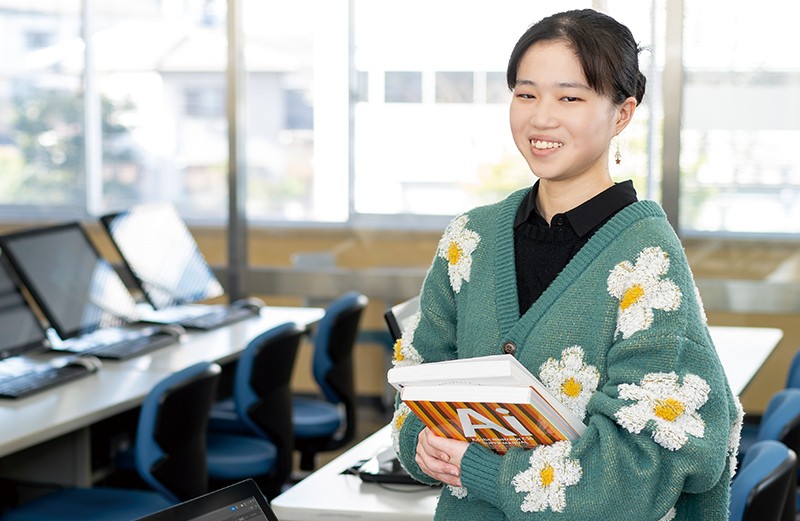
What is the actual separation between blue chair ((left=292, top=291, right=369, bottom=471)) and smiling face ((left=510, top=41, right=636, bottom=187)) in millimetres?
2788

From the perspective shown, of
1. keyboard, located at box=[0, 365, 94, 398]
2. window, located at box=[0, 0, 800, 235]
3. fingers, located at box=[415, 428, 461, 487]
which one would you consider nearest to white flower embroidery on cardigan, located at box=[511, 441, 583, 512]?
fingers, located at box=[415, 428, 461, 487]

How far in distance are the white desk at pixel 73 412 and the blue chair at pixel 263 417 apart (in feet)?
0.83

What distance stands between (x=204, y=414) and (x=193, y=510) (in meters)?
1.82

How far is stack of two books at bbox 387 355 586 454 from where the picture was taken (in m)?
1.36

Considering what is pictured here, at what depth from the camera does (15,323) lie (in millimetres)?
3744

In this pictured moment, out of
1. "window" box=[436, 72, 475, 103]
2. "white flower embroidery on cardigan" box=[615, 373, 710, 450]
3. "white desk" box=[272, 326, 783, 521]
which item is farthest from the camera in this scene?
"window" box=[436, 72, 475, 103]

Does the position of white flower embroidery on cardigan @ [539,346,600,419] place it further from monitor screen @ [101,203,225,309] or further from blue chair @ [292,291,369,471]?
monitor screen @ [101,203,225,309]

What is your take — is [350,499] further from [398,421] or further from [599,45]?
[599,45]

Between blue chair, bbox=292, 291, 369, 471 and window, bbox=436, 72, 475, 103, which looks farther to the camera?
window, bbox=436, 72, 475, 103

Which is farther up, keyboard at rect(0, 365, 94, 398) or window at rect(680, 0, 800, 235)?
window at rect(680, 0, 800, 235)

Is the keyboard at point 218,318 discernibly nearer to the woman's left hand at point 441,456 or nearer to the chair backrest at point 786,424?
the chair backrest at point 786,424

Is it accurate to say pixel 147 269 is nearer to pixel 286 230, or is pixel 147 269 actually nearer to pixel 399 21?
pixel 286 230

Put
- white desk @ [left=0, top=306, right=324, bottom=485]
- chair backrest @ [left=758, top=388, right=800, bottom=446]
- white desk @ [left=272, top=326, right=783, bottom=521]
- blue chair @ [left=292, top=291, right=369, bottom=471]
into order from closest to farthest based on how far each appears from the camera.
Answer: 1. white desk @ [left=272, top=326, right=783, bottom=521]
2. chair backrest @ [left=758, top=388, right=800, bottom=446]
3. white desk @ [left=0, top=306, right=324, bottom=485]
4. blue chair @ [left=292, top=291, right=369, bottom=471]

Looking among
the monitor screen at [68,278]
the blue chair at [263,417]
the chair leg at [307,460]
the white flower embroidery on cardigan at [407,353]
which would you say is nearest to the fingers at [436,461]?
the white flower embroidery on cardigan at [407,353]
